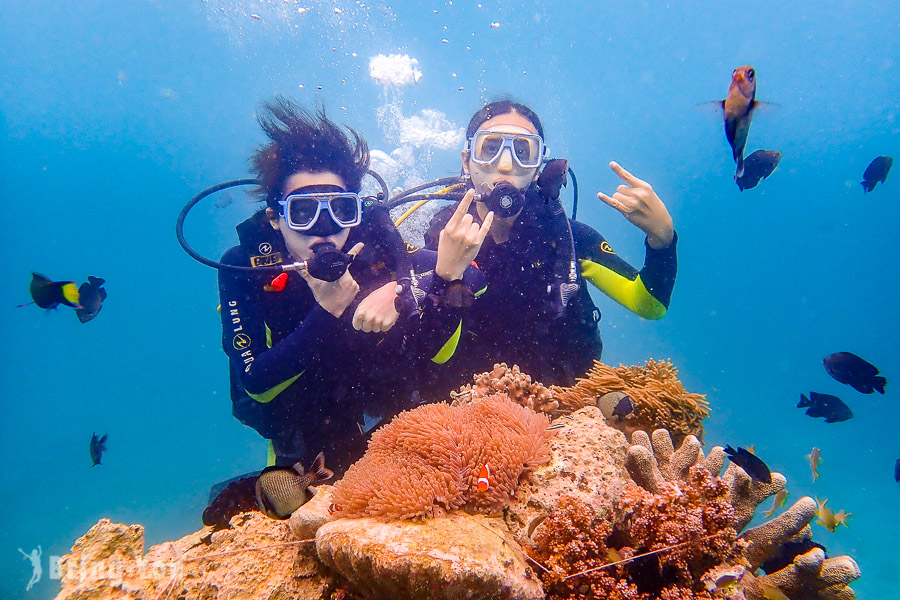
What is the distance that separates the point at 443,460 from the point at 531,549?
21.6 inches

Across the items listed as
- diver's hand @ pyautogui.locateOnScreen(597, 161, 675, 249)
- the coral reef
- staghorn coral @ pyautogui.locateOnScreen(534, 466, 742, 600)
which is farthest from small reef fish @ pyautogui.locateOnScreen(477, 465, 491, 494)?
diver's hand @ pyautogui.locateOnScreen(597, 161, 675, 249)

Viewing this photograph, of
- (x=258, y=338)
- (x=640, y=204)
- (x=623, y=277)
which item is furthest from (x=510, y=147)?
(x=258, y=338)

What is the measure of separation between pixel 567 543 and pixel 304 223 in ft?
11.1

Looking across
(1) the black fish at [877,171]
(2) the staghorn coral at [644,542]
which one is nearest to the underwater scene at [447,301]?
(2) the staghorn coral at [644,542]

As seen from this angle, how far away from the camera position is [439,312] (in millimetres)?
3533

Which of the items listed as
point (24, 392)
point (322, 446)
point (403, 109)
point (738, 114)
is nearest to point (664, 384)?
point (738, 114)

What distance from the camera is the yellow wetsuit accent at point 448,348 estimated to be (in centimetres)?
390

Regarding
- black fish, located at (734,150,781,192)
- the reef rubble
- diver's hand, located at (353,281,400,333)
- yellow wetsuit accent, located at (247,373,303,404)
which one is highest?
black fish, located at (734,150,781,192)

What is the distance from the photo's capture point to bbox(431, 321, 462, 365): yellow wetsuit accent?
3905 mm

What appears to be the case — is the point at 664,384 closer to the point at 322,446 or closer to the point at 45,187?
the point at 322,446

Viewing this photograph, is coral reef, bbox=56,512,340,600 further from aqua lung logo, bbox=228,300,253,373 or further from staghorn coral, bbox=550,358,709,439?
staghorn coral, bbox=550,358,709,439

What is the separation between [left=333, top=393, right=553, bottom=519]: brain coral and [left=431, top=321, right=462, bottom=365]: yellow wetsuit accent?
55.6 inches

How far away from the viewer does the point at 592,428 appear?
2.53 meters

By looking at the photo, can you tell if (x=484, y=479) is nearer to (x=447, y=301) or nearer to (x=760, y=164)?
(x=447, y=301)
